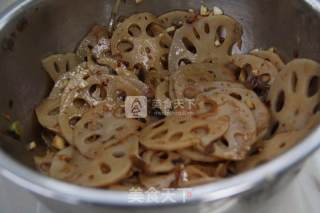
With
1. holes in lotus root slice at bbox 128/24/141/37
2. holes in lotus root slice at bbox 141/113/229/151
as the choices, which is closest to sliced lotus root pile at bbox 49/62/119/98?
holes in lotus root slice at bbox 128/24/141/37

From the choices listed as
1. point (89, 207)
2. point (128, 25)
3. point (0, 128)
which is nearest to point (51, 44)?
point (128, 25)

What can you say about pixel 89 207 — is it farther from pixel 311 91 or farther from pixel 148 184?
pixel 311 91

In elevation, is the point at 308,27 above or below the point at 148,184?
above

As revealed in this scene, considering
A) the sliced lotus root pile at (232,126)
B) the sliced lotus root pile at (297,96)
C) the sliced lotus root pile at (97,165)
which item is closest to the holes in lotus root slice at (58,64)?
the sliced lotus root pile at (97,165)

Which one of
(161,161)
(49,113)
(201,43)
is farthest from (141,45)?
(161,161)

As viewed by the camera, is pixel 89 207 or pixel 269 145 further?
pixel 269 145

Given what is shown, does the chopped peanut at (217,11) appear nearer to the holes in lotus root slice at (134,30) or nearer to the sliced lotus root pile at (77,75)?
the holes in lotus root slice at (134,30)

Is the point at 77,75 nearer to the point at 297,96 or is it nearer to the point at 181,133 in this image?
the point at 181,133

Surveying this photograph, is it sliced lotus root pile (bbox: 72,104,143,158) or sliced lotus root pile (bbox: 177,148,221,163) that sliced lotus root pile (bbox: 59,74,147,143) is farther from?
sliced lotus root pile (bbox: 177,148,221,163)
